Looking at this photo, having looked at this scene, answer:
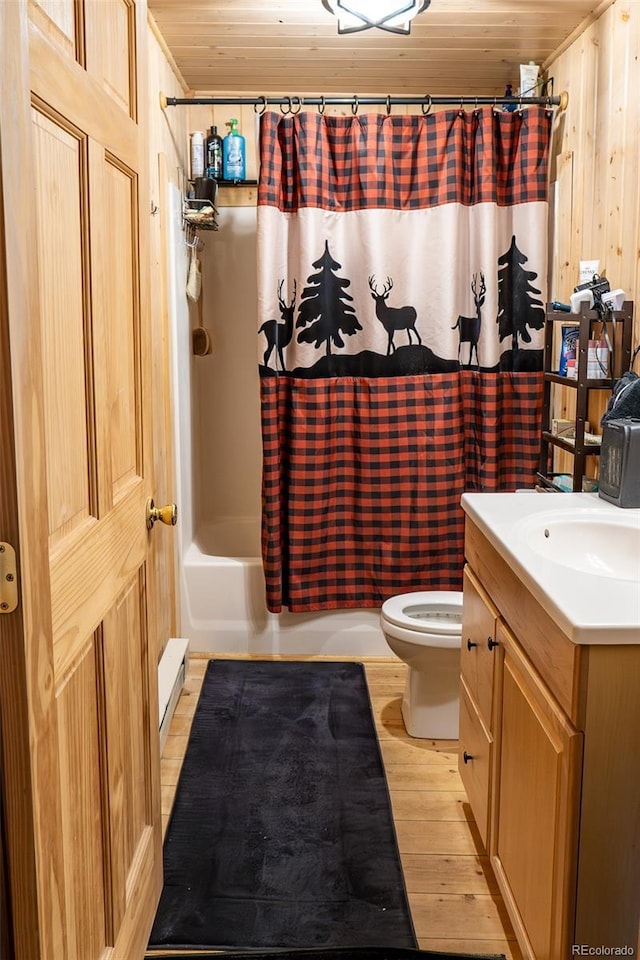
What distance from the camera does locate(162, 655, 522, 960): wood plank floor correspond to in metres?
1.96

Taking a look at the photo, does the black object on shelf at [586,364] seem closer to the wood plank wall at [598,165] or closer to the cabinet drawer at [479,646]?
the wood plank wall at [598,165]

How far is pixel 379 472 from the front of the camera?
3.38 meters

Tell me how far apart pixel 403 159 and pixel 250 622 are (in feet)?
6.12

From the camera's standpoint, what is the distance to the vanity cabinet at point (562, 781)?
1357 millimetres

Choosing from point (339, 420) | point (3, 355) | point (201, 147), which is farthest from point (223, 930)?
point (201, 147)

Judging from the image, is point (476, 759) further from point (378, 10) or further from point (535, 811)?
point (378, 10)

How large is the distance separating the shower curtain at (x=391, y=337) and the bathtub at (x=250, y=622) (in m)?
0.10

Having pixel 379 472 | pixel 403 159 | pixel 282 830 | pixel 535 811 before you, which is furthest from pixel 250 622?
pixel 535 811

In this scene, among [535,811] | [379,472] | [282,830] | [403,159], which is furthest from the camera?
[379,472]

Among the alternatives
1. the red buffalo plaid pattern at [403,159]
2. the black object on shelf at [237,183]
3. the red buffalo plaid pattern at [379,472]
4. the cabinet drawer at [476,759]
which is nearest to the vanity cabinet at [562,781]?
the cabinet drawer at [476,759]

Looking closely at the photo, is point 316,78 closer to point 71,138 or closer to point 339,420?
point 339,420

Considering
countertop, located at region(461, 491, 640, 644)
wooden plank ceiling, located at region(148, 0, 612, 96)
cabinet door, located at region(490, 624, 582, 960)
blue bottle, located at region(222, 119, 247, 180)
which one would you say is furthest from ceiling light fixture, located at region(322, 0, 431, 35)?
cabinet door, located at region(490, 624, 582, 960)

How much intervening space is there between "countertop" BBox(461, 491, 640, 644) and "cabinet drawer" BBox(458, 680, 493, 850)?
0.46m

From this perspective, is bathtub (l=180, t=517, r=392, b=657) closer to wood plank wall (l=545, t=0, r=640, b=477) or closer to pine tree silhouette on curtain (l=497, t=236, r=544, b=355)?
wood plank wall (l=545, t=0, r=640, b=477)
